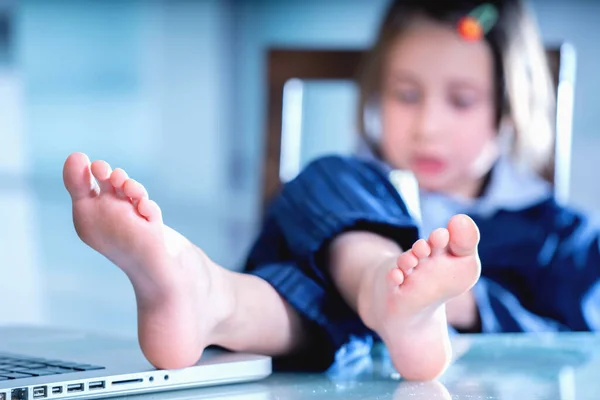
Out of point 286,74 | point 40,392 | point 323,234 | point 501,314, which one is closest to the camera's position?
point 40,392

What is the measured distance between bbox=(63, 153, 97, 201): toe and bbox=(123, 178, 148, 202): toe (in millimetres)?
28

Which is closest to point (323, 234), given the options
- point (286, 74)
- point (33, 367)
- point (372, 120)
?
point (33, 367)

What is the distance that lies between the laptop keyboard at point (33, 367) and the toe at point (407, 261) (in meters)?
0.22

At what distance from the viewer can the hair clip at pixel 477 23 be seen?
4.35ft

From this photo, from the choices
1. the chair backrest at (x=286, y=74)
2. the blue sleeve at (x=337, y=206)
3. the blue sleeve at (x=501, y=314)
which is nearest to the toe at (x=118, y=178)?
the blue sleeve at (x=337, y=206)

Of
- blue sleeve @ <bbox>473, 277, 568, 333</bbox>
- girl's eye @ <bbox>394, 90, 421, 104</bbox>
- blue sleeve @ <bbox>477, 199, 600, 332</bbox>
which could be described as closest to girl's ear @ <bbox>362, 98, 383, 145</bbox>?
girl's eye @ <bbox>394, 90, 421, 104</bbox>

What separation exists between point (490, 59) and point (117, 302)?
40.5 inches

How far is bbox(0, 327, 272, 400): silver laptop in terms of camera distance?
506mm

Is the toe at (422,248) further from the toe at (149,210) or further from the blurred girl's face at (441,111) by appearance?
the blurred girl's face at (441,111)

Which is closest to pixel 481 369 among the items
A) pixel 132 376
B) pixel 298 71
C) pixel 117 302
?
pixel 132 376

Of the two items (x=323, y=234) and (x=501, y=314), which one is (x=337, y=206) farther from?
(x=501, y=314)

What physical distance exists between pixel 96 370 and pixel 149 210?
11 cm

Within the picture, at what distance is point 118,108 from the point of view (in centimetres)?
563

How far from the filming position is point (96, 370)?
1.83 feet
